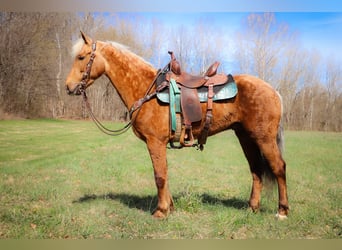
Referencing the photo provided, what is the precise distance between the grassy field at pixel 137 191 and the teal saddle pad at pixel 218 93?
3.74 ft

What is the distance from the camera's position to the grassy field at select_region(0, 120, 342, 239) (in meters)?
2.60

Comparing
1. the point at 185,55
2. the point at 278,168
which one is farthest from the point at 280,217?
the point at 185,55

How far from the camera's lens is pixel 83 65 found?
2.85m

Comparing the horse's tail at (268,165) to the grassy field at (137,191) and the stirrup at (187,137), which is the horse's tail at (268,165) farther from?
the stirrup at (187,137)

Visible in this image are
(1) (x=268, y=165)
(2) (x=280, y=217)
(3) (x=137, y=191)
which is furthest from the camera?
(3) (x=137, y=191)

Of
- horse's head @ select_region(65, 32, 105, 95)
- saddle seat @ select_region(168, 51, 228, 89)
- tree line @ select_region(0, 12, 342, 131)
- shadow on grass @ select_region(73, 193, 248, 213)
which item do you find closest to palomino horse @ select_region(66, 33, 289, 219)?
horse's head @ select_region(65, 32, 105, 95)

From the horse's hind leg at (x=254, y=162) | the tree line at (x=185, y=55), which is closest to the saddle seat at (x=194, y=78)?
the horse's hind leg at (x=254, y=162)

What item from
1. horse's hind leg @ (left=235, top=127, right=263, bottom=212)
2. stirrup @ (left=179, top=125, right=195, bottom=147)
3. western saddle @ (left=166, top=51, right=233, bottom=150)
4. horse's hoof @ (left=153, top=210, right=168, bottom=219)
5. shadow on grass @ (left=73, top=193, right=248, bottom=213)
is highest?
western saddle @ (left=166, top=51, right=233, bottom=150)

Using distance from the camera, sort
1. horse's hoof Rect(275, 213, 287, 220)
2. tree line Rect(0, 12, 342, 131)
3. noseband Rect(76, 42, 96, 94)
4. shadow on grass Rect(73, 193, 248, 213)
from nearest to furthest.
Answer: horse's hoof Rect(275, 213, 287, 220) < noseband Rect(76, 42, 96, 94) < shadow on grass Rect(73, 193, 248, 213) < tree line Rect(0, 12, 342, 131)

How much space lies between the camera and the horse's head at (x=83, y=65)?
283cm

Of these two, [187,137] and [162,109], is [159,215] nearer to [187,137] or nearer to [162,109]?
[187,137]

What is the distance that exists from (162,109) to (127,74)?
20.6 inches

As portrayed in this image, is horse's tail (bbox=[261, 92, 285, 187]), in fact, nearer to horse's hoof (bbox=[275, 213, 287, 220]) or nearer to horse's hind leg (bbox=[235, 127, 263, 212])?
horse's hind leg (bbox=[235, 127, 263, 212])

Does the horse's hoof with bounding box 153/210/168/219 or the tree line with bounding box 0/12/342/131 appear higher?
the tree line with bounding box 0/12/342/131
